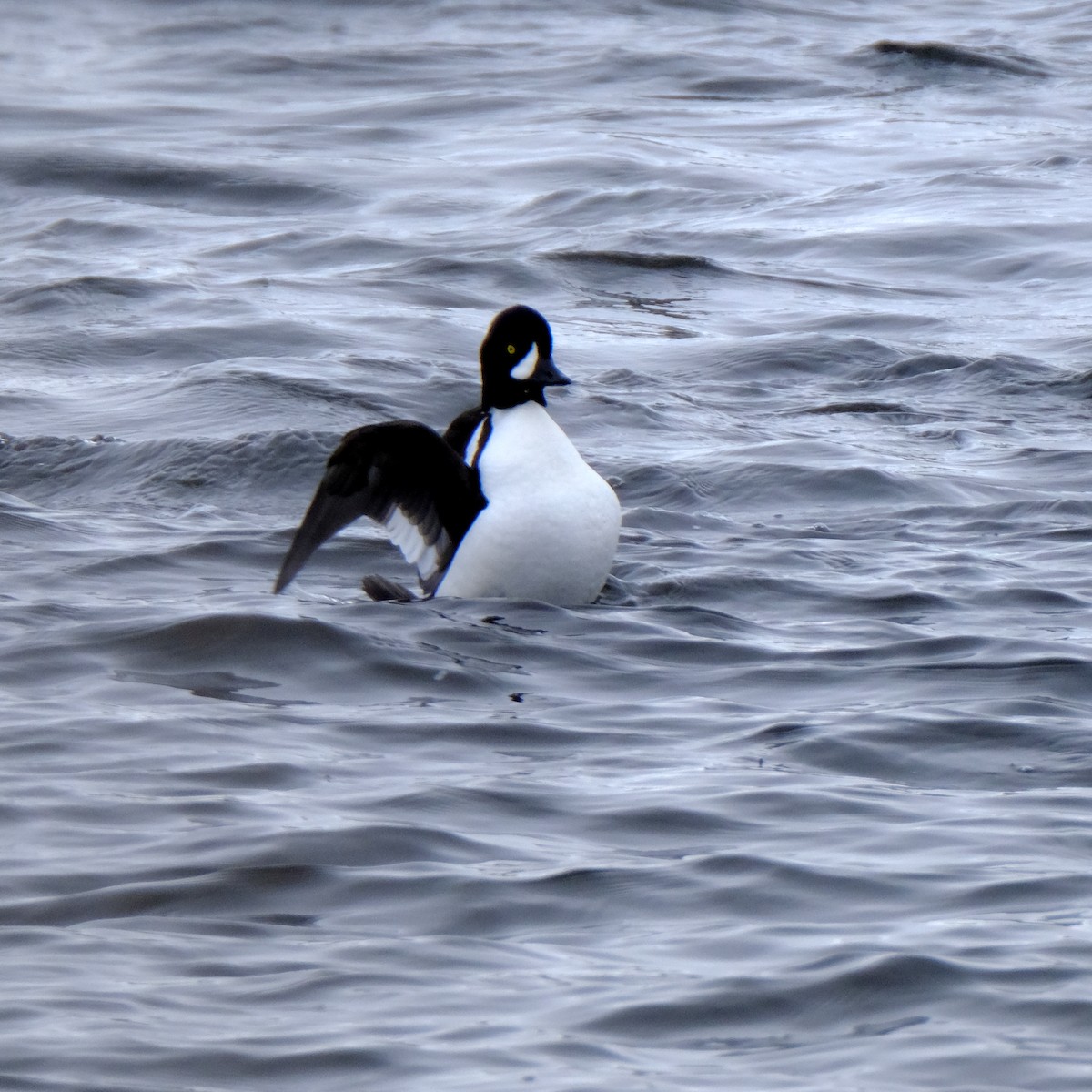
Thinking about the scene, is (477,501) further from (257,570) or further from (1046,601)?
(1046,601)

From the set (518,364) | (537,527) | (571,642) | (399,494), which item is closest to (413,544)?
(399,494)

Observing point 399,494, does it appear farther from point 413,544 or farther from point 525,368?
point 525,368

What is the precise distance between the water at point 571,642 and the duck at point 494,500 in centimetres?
14

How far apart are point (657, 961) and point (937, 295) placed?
317 inches

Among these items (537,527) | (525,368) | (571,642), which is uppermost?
(525,368)

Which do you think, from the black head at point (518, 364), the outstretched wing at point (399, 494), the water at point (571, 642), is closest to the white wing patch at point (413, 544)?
the outstretched wing at point (399, 494)

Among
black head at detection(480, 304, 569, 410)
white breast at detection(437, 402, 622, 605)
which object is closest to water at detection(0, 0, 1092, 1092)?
white breast at detection(437, 402, 622, 605)

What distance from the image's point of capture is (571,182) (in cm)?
1422

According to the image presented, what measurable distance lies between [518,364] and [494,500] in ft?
1.64

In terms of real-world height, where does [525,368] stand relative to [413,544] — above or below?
above

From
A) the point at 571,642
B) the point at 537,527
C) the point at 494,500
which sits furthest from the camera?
the point at 494,500

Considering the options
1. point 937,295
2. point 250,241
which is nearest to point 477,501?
point 937,295

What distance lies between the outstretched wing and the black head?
1.00ft

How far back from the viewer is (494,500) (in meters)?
6.54
